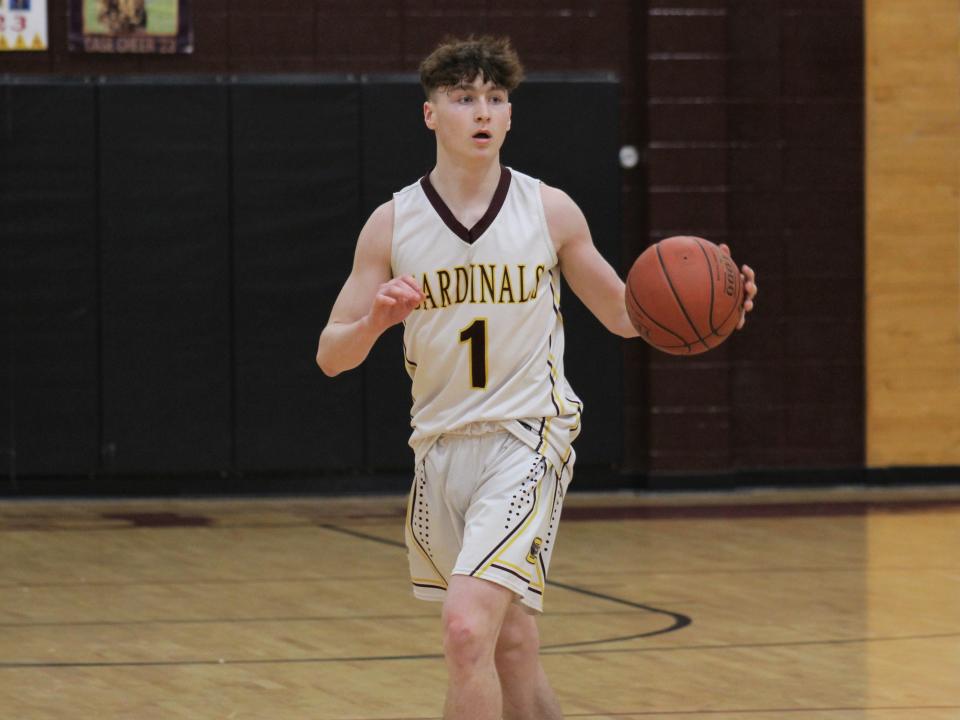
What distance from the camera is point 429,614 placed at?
6.79 meters

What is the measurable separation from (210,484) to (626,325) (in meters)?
7.45

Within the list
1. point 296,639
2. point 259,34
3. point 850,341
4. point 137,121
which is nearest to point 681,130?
point 850,341

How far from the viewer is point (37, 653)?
5.96 metres

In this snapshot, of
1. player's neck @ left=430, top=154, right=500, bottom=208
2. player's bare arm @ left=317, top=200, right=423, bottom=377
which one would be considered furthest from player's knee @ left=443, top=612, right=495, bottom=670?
player's neck @ left=430, top=154, right=500, bottom=208

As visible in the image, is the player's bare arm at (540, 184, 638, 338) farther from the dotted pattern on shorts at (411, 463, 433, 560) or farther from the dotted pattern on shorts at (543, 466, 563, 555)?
the dotted pattern on shorts at (411, 463, 433, 560)

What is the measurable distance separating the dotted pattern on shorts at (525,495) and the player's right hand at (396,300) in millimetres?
472

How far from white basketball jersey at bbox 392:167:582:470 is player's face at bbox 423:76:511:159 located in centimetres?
13

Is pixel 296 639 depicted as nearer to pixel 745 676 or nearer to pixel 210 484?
pixel 745 676

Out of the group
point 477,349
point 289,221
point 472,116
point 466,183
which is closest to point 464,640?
point 477,349

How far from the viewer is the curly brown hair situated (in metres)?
3.96

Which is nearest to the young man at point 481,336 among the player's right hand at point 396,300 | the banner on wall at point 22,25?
the player's right hand at point 396,300

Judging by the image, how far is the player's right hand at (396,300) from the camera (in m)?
3.60

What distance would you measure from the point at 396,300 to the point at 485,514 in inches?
20.5

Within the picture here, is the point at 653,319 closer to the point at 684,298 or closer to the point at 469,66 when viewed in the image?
the point at 684,298
